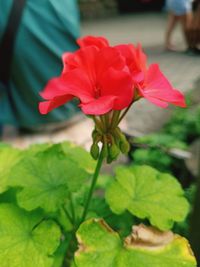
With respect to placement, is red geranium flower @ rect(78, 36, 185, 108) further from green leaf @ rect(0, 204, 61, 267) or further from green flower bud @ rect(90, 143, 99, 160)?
green leaf @ rect(0, 204, 61, 267)

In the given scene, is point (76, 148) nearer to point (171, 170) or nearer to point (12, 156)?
point (12, 156)

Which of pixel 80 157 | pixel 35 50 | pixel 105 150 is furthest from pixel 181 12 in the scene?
pixel 105 150

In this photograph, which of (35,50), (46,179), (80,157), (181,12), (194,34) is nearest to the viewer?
(46,179)

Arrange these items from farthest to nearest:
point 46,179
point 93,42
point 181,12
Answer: point 181,12 < point 46,179 < point 93,42

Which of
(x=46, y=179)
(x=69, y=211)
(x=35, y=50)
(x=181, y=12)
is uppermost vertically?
(x=46, y=179)

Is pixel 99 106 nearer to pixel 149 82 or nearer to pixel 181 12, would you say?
pixel 149 82

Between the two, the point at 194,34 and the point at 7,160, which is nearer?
the point at 7,160

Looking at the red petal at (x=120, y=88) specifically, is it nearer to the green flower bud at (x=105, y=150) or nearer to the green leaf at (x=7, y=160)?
the green flower bud at (x=105, y=150)
